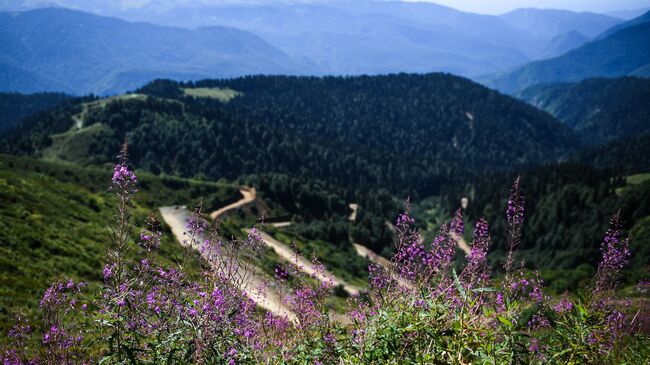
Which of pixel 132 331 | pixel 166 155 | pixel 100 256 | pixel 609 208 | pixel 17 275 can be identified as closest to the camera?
pixel 132 331

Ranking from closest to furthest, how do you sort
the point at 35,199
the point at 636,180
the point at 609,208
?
1. the point at 35,199
2. the point at 609,208
3. the point at 636,180

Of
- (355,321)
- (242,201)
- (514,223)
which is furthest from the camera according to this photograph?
(242,201)

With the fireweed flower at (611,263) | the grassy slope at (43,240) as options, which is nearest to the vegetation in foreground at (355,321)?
the fireweed flower at (611,263)

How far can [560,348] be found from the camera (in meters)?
5.25

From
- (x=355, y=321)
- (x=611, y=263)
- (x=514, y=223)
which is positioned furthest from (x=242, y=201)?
(x=611, y=263)

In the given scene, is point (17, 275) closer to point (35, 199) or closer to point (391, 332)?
point (35, 199)

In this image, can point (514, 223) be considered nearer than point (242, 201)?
Yes

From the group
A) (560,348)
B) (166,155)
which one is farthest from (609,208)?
(166,155)

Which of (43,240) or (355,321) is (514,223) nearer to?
(355,321)

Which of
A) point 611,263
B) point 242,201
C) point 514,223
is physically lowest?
point 242,201

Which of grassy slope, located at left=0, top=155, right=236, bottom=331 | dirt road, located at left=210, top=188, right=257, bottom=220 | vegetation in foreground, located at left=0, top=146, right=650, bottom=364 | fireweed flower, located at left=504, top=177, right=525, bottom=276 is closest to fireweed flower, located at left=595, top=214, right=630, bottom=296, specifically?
vegetation in foreground, located at left=0, top=146, right=650, bottom=364

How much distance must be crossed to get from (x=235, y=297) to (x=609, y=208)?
106 metres

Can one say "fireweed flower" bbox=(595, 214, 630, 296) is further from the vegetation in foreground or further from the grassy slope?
the grassy slope

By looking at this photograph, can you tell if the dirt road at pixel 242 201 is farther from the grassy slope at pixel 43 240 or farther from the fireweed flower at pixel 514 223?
the fireweed flower at pixel 514 223
